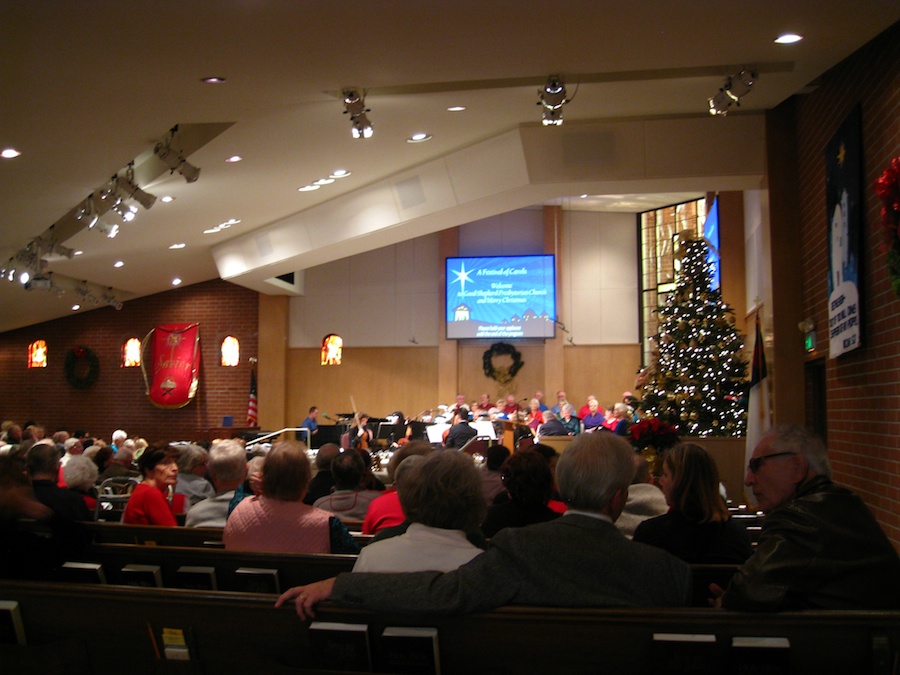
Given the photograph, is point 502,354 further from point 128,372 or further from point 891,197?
point 891,197

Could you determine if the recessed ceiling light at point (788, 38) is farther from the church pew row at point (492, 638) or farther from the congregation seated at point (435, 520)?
the church pew row at point (492, 638)

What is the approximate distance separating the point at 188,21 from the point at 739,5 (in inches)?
122

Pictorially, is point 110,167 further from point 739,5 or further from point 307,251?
point 739,5

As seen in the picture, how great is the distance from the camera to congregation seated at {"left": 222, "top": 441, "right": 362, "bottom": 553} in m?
3.32

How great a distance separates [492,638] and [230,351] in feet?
50.7

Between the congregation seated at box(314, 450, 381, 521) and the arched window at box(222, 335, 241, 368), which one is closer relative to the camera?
the congregation seated at box(314, 450, 381, 521)

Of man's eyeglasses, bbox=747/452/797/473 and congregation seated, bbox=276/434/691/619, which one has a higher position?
man's eyeglasses, bbox=747/452/797/473

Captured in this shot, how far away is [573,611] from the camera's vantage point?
1.97 m

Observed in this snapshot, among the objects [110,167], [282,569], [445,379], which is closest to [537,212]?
[445,379]

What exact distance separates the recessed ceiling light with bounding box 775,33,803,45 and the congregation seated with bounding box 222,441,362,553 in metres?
4.21

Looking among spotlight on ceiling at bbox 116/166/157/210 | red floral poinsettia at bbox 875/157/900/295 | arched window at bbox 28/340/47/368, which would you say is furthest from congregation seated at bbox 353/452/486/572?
arched window at bbox 28/340/47/368

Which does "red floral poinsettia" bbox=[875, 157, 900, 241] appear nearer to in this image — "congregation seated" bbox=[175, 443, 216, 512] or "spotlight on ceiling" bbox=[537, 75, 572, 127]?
"spotlight on ceiling" bbox=[537, 75, 572, 127]

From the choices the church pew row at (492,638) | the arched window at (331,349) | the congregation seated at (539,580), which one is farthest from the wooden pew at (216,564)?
the arched window at (331,349)

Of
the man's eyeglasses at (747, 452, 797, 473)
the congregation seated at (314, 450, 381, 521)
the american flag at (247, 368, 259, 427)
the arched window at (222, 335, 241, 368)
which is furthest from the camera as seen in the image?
the arched window at (222, 335, 241, 368)
